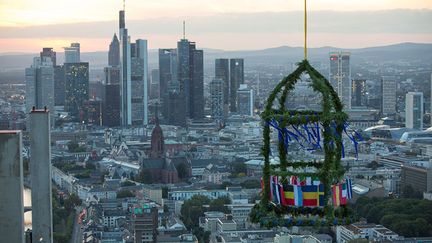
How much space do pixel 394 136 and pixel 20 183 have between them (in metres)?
26.4

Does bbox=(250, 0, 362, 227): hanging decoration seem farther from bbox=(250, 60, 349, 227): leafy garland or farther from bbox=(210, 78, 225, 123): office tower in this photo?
bbox=(210, 78, 225, 123): office tower

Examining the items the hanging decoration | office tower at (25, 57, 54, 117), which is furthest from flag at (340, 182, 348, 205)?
office tower at (25, 57, 54, 117)

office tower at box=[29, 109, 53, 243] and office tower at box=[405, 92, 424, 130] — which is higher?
office tower at box=[29, 109, 53, 243]

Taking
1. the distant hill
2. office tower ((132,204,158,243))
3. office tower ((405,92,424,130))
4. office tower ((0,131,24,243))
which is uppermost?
the distant hill

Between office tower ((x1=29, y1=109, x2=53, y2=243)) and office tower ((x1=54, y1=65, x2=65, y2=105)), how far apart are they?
29.8m

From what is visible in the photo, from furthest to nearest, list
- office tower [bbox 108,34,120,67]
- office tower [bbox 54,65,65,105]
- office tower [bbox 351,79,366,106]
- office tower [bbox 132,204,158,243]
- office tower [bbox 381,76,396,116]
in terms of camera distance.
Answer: office tower [bbox 108,34,120,67]
office tower [bbox 381,76,396,116]
office tower [bbox 351,79,366,106]
office tower [bbox 54,65,65,105]
office tower [bbox 132,204,158,243]

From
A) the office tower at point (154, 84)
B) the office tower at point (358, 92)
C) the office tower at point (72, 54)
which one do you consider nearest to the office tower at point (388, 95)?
the office tower at point (358, 92)

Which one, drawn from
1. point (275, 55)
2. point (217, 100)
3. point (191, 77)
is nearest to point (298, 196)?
point (275, 55)

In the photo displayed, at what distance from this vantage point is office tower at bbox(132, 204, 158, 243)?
1324 cm

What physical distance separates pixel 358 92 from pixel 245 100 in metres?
4.39

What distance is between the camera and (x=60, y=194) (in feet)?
55.4

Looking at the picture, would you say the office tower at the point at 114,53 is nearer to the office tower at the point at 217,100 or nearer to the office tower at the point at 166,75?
the office tower at the point at 166,75

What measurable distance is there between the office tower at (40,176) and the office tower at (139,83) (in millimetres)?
32845

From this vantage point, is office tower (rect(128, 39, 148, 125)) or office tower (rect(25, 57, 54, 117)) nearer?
office tower (rect(25, 57, 54, 117))
